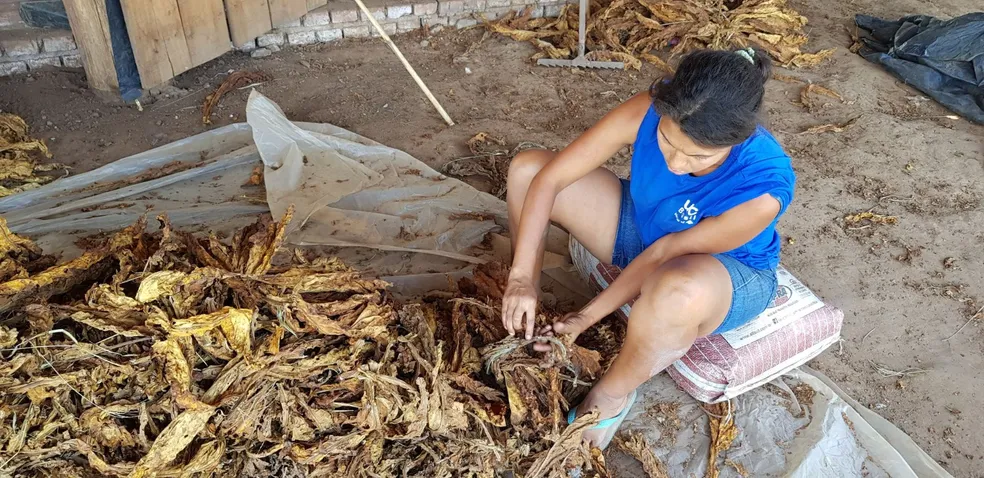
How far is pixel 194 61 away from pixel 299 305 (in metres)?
2.72

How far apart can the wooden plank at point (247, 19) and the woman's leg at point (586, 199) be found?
2.66 metres

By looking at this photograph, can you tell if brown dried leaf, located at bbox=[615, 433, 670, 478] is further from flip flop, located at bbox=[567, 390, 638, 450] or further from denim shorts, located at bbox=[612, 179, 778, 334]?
denim shorts, located at bbox=[612, 179, 778, 334]

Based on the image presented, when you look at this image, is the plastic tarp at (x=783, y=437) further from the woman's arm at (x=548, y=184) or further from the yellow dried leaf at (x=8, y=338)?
the yellow dried leaf at (x=8, y=338)

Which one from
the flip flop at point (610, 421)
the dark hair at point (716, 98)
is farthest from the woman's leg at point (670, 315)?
the dark hair at point (716, 98)

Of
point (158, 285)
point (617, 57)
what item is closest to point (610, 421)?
point (158, 285)

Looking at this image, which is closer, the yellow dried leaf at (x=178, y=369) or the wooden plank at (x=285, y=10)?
the yellow dried leaf at (x=178, y=369)

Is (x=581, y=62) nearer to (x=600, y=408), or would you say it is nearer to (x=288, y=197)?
(x=288, y=197)

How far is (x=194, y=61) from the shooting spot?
3939mm

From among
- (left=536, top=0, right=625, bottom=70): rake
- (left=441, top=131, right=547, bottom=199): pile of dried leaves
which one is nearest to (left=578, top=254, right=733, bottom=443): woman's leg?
(left=441, top=131, right=547, bottom=199): pile of dried leaves

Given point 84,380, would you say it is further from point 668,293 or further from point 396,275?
point 668,293

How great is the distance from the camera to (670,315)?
5.77 ft

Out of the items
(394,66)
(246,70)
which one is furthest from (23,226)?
(394,66)

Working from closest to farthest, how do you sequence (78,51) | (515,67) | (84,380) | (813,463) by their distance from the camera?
(84,380)
(813,463)
(78,51)
(515,67)

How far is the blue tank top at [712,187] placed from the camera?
5.87 ft
